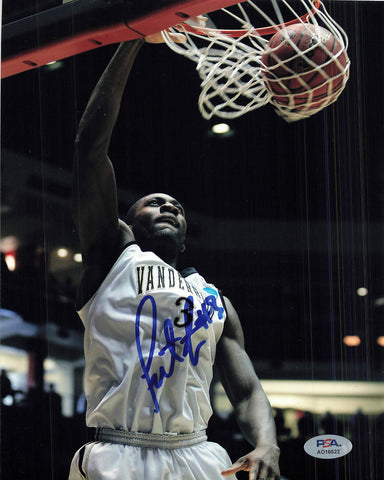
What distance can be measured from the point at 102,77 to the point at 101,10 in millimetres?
190

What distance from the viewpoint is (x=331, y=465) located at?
2635 mm

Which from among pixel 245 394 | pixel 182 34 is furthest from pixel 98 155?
pixel 245 394

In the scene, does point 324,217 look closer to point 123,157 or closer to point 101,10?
point 123,157

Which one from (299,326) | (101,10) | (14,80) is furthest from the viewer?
(299,326)

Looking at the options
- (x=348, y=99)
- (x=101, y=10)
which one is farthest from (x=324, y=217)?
(x=101, y=10)

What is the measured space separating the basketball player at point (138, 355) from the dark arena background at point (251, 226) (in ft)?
0.40

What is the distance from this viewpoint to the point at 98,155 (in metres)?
2.39

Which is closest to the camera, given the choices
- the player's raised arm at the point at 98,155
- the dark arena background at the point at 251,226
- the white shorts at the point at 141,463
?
the white shorts at the point at 141,463

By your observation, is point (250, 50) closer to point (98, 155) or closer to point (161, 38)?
point (161, 38)

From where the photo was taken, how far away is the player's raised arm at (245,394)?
7.93ft

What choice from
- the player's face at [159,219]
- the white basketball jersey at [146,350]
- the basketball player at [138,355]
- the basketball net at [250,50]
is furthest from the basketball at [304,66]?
the white basketball jersey at [146,350]

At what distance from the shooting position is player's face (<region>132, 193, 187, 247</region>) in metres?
2.64
